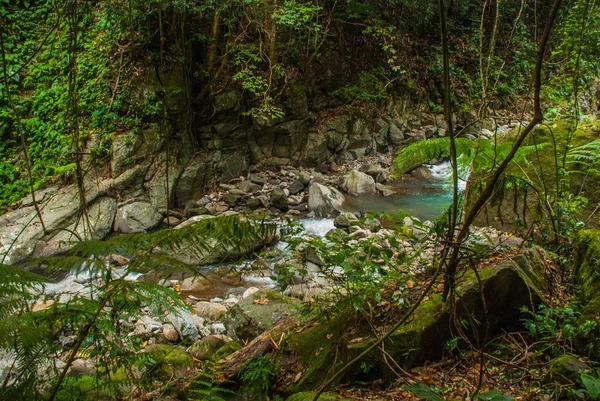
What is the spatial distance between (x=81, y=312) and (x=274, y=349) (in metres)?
1.46

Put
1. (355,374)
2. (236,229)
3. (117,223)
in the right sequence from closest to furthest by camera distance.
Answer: (236,229) < (355,374) < (117,223)

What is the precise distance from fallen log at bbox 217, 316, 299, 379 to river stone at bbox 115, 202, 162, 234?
5361 millimetres

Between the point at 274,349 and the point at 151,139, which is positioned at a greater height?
the point at 151,139

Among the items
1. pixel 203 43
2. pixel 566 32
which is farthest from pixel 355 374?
pixel 203 43

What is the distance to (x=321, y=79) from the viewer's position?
11.2 meters

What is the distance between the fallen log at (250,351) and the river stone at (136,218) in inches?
211

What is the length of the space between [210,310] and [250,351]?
6.98 feet

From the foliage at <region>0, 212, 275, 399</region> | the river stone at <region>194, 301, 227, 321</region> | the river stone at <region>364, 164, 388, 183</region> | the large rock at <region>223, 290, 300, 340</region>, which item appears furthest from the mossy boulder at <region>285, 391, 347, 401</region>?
the river stone at <region>364, 164, 388, 183</region>

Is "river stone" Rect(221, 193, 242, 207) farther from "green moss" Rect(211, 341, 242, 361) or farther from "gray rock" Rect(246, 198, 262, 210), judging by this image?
"green moss" Rect(211, 341, 242, 361)

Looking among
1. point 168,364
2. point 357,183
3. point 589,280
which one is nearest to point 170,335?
point 168,364

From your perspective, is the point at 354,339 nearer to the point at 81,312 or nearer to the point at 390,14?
the point at 81,312

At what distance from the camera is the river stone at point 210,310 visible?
14.6ft

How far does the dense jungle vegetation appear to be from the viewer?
1532mm

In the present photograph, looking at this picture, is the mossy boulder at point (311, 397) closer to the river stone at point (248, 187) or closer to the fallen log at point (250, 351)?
the fallen log at point (250, 351)
